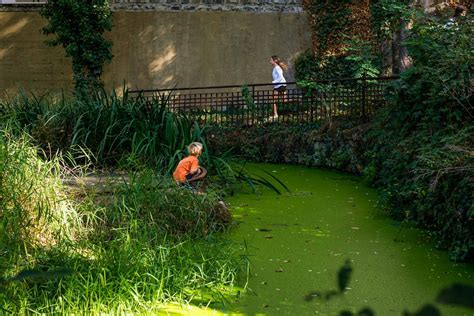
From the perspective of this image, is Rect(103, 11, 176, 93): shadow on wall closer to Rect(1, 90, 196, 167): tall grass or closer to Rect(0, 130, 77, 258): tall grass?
Rect(1, 90, 196, 167): tall grass

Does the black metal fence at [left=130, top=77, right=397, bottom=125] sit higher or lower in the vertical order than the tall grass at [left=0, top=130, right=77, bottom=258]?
higher

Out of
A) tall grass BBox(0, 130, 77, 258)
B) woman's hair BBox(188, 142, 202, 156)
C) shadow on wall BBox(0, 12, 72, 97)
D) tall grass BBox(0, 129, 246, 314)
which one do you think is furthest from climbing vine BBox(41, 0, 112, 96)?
tall grass BBox(0, 130, 77, 258)

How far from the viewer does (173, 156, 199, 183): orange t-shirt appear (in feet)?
22.5

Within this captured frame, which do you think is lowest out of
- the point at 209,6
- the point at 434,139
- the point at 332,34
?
the point at 434,139

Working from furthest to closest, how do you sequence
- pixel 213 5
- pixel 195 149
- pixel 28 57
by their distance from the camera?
pixel 213 5, pixel 28 57, pixel 195 149

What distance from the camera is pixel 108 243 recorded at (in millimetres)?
5070

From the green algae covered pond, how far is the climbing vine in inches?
332

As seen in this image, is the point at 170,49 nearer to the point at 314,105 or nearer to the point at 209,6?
the point at 209,6

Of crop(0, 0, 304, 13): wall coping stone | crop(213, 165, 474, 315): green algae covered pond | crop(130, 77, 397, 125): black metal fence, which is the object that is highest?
crop(0, 0, 304, 13): wall coping stone

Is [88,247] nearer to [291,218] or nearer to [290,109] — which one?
[291,218]

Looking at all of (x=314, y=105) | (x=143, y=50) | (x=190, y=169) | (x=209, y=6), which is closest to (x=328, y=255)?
(x=190, y=169)

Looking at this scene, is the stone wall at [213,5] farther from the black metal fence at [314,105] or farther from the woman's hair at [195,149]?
the woman's hair at [195,149]

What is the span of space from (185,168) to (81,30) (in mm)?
9000

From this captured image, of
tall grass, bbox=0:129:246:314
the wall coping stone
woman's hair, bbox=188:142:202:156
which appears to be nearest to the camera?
tall grass, bbox=0:129:246:314
